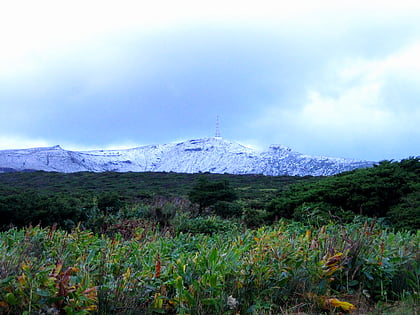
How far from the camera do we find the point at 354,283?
364 cm

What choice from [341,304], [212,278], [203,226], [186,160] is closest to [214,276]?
[212,278]

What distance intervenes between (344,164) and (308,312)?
231 feet

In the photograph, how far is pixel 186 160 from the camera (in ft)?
307

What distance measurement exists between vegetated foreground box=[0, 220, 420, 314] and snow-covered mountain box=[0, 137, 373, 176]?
210ft

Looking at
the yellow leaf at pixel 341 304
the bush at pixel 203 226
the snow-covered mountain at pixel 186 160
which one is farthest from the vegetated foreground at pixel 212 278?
the snow-covered mountain at pixel 186 160

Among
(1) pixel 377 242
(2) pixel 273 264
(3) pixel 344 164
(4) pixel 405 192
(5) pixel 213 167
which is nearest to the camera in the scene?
(2) pixel 273 264

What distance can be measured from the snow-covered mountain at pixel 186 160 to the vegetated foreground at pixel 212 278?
64.2 m

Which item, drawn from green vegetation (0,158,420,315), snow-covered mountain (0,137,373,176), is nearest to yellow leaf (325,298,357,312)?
green vegetation (0,158,420,315)

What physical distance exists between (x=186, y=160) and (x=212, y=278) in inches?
3575

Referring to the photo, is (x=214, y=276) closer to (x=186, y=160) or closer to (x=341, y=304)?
(x=341, y=304)

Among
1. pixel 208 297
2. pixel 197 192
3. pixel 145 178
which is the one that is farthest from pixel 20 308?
pixel 145 178

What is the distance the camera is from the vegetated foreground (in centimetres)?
273

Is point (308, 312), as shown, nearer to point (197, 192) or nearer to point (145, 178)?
point (197, 192)

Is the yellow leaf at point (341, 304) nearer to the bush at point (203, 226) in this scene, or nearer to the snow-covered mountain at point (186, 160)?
the bush at point (203, 226)
